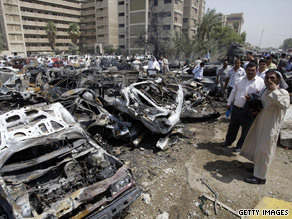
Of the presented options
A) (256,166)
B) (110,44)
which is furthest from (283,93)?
(110,44)

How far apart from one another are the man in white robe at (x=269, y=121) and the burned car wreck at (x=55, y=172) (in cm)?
220

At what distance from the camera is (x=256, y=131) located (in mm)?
3553

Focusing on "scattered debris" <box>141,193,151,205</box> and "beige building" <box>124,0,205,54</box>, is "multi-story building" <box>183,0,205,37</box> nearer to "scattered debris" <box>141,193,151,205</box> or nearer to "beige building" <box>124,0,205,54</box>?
"beige building" <box>124,0,205,54</box>

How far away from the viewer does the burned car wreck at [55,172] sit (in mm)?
2188

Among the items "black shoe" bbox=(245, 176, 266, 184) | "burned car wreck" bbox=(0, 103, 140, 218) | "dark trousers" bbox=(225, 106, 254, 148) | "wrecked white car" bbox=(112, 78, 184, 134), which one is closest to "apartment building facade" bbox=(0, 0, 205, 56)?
"wrecked white car" bbox=(112, 78, 184, 134)

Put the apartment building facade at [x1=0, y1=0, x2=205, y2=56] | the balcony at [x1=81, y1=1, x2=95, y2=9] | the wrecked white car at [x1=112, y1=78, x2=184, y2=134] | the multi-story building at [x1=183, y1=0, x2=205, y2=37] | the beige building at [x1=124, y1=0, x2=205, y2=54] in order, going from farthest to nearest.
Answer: the balcony at [x1=81, y1=1, x2=95, y2=9] < the multi-story building at [x1=183, y1=0, x2=205, y2=37] < the apartment building facade at [x1=0, y1=0, x2=205, y2=56] < the beige building at [x1=124, y1=0, x2=205, y2=54] < the wrecked white car at [x1=112, y1=78, x2=184, y2=134]

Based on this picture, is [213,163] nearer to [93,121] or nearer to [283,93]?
[283,93]

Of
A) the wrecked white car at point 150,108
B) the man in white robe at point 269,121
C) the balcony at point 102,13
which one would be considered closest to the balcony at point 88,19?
the balcony at point 102,13

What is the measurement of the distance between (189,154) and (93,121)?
7.97 ft

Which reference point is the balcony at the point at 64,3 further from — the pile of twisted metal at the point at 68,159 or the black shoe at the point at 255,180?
the black shoe at the point at 255,180

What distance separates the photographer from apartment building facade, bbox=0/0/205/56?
145 ft

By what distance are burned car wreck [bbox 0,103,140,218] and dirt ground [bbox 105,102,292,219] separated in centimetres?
70

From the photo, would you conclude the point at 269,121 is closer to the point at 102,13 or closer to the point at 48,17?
the point at 102,13

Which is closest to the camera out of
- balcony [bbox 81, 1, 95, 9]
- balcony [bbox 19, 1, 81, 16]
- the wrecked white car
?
the wrecked white car
